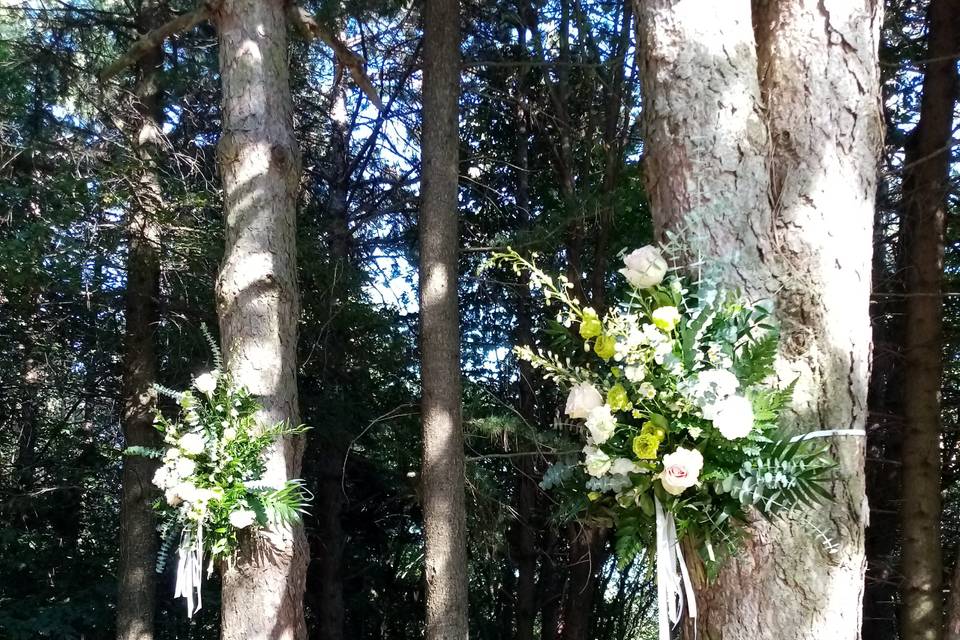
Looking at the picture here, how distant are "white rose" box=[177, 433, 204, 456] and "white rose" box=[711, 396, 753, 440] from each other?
2141 millimetres

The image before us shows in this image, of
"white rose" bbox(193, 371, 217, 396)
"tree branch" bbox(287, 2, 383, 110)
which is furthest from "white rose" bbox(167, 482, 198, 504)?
"tree branch" bbox(287, 2, 383, 110)

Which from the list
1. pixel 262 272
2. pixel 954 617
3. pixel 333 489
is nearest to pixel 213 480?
pixel 262 272

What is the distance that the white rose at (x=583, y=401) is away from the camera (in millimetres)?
2148

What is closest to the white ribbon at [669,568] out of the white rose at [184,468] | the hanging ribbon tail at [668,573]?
the hanging ribbon tail at [668,573]

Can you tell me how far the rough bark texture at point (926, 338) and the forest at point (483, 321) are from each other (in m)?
0.03

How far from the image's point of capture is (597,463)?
6.88 ft

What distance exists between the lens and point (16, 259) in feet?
18.8

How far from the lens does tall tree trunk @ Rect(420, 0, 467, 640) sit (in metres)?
5.34

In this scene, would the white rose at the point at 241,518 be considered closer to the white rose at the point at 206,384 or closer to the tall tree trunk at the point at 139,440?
the white rose at the point at 206,384

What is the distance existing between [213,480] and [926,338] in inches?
202

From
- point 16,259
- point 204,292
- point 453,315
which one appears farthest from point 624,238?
point 16,259

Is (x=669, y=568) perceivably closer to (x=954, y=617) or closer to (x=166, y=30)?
(x=954, y=617)

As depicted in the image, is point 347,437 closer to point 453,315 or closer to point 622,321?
point 453,315

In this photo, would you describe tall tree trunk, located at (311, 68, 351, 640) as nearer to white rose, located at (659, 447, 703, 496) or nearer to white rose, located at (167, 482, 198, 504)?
white rose, located at (167, 482, 198, 504)
